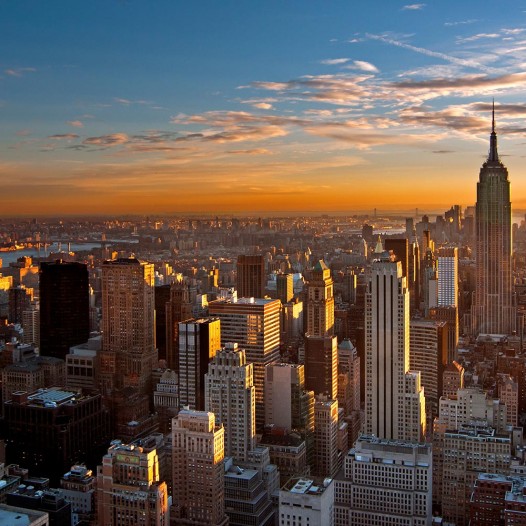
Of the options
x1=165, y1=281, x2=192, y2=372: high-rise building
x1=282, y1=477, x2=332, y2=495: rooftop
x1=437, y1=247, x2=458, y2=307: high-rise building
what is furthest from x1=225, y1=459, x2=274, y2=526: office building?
x1=437, y1=247, x2=458, y2=307: high-rise building

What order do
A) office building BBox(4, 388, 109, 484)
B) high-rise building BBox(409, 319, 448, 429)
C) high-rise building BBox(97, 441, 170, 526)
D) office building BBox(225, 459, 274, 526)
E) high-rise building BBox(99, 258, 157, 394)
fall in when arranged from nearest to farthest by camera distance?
1. high-rise building BBox(97, 441, 170, 526)
2. office building BBox(225, 459, 274, 526)
3. office building BBox(4, 388, 109, 484)
4. high-rise building BBox(409, 319, 448, 429)
5. high-rise building BBox(99, 258, 157, 394)

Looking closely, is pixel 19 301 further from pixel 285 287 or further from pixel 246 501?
pixel 246 501

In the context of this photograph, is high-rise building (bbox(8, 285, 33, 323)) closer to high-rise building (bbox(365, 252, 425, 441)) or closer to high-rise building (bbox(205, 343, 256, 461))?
high-rise building (bbox(205, 343, 256, 461))

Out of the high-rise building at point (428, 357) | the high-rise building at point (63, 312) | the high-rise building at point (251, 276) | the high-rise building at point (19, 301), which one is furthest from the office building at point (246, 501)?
the high-rise building at point (19, 301)

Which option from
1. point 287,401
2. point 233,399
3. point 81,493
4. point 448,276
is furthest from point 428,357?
point 81,493

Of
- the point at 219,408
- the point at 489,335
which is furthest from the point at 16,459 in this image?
the point at 489,335

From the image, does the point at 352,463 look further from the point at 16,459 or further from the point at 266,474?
the point at 16,459
